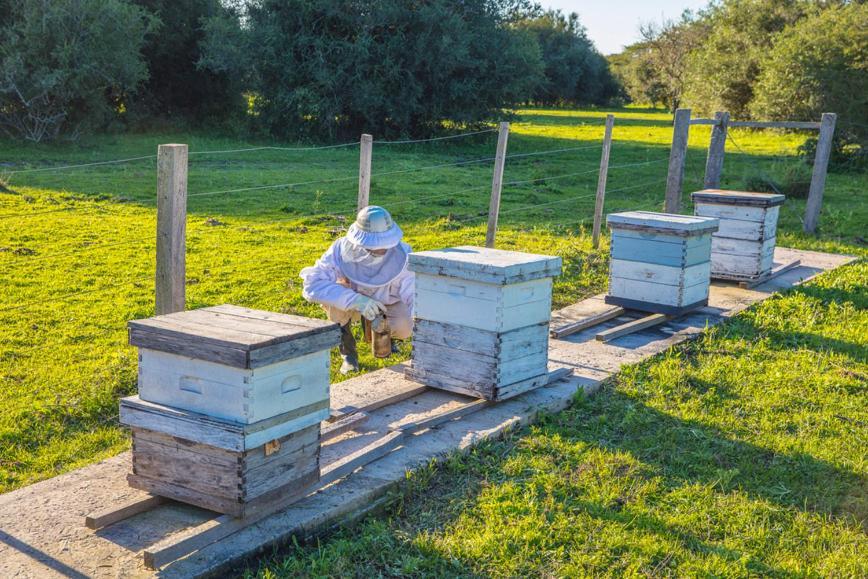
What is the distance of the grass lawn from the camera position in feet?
13.1

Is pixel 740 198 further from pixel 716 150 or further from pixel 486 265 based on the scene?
pixel 486 265

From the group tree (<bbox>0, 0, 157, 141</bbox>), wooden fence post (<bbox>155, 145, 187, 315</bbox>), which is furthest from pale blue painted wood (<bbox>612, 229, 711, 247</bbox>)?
tree (<bbox>0, 0, 157, 141</bbox>)

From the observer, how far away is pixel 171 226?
482 centimetres

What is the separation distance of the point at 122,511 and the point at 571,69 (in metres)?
61.2

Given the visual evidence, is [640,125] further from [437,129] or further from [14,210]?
[14,210]

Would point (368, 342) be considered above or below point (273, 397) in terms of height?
below

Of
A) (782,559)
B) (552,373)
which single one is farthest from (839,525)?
(552,373)

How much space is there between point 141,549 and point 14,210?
964 cm

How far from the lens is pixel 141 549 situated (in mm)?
3643

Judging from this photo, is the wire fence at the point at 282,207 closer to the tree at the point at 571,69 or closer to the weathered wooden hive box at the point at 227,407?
the weathered wooden hive box at the point at 227,407

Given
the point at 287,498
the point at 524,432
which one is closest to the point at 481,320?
the point at 524,432

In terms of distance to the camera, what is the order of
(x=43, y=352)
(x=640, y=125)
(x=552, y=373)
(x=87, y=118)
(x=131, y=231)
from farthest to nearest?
(x=640, y=125), (x=87, y=118), (x=131, y=231), (x=43, y=352), (x=552, y=373)

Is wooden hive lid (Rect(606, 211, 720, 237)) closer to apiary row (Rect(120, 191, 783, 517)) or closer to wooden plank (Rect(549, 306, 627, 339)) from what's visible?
wooden plank (Rect(549, 306, 627, 339))

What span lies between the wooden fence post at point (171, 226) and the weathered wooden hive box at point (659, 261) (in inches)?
161
